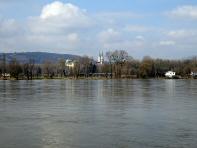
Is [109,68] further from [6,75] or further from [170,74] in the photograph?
[6,75]

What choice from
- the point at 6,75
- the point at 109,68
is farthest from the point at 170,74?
the point at 6,75

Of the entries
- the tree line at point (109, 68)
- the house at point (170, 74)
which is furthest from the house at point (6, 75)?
the house at point (170, 74)

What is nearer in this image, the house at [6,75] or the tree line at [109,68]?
the house at [6,75]

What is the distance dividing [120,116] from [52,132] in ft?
17.3

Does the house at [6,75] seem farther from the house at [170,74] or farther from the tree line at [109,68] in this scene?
the house at [170,74]

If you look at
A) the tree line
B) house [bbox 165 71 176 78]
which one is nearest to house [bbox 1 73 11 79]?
the tree line

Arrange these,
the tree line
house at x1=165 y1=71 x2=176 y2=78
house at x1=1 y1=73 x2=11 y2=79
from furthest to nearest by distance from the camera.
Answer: house at x1=165 y1=71 x2=176 y2=78 → the tree line → house at x1=1 y1=73 x2=11 y2=79

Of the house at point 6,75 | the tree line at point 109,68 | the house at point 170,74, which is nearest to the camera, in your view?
the house at point 6,75

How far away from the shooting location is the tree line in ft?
391

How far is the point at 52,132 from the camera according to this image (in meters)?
13.2

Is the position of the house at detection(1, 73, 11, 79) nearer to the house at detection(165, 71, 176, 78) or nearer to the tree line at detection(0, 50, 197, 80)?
the tree line at detection(0, 50, 197, 80)

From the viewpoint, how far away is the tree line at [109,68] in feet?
391

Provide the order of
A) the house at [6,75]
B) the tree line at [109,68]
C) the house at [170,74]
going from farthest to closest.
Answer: the house at [170,74] → the tree line at [109,68] → the house at [6,75]

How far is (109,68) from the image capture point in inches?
5074
